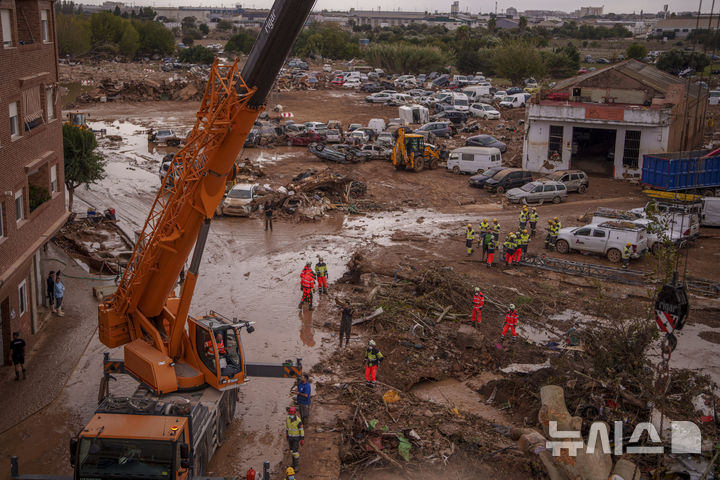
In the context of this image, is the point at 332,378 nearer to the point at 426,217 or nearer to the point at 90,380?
the point at 90,380

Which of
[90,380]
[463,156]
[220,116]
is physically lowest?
[90,380]

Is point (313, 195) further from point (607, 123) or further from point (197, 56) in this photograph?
point (197, 56)

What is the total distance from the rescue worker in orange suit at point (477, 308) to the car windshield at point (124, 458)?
37.9ft

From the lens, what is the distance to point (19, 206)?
1720 cm

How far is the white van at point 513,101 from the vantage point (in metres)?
64.6

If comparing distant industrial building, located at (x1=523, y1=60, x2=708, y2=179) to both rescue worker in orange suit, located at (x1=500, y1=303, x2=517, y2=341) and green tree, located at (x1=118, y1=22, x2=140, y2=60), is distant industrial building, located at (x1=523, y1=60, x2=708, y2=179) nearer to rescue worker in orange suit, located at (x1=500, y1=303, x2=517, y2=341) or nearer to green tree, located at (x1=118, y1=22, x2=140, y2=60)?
rescue worker in orange suit, located at (x1=500, y1=303, x2=517, y2=341)

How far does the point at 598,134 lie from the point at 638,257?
2409cm

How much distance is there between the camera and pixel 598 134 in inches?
1891

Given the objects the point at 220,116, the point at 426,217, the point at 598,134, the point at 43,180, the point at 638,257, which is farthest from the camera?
the point at 598,134

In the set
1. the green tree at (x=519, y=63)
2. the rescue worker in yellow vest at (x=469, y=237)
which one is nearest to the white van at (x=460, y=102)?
the green tree at (x=519, y=63)

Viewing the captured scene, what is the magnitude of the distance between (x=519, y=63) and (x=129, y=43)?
62122 mm

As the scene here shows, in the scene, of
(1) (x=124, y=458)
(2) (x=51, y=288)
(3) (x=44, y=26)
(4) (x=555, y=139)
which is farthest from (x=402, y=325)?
(4) (x=555, y=139)

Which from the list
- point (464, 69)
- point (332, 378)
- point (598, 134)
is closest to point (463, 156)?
point (598, 134)

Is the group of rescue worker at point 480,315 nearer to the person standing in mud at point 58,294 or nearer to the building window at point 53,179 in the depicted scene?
the person standing in mud at point 58,294
